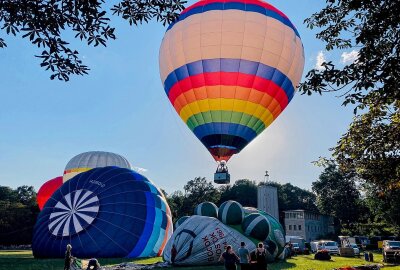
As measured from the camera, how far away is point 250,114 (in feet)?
→ 79.6

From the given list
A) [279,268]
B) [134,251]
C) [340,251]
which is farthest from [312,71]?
[340,251]

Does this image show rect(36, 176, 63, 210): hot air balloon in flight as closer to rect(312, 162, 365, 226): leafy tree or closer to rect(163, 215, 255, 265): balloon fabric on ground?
rect(163, 215, 255, 265): balloon fabric on ground

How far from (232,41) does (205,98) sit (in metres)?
3.85

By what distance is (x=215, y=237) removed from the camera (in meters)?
16.2

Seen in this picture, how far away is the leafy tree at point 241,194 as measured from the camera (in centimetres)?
9269

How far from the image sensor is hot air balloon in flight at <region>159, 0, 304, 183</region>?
76.3ft

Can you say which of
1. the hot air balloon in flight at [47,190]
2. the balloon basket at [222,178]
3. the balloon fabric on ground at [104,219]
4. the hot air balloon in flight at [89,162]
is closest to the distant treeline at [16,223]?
the hot air balloon in flight at [47,190]

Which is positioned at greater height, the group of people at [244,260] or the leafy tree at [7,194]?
the leafy tree at [7,194]

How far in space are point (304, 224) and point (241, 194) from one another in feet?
80.8

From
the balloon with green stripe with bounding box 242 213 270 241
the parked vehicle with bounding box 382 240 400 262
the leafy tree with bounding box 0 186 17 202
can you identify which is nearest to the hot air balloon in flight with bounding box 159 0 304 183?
the balloon with green stripe with bounding box 242 213 270 241

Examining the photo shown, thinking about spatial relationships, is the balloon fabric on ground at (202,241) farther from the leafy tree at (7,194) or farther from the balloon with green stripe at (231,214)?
the leafy tree at (7,194)

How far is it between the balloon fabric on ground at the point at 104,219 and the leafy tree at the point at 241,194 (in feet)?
232

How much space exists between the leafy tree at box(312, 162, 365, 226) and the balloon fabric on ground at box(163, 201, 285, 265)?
58.4 m

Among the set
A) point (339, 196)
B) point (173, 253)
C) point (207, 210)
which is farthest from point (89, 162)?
point (339, 196)
